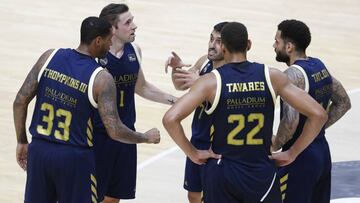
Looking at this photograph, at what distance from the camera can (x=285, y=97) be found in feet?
20.5

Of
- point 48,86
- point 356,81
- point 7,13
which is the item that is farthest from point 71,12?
point 48,86

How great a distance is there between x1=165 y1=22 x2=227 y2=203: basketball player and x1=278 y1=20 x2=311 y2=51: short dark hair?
0.54m

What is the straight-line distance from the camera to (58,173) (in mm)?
6598

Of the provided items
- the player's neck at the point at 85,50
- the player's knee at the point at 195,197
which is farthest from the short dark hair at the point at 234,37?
the player's knee at the point at 195,197

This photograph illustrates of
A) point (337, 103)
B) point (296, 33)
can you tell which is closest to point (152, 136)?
point (296, 33)

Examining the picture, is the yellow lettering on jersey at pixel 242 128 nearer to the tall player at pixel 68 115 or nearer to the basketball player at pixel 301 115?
the basketball player at pixel 301 115

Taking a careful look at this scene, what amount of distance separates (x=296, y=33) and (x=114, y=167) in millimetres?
1984

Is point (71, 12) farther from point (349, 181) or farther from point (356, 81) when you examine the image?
point (349, 181)

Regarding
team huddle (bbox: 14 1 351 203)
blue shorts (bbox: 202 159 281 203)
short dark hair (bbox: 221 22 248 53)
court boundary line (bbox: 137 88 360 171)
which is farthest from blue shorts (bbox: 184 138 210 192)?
court boundary line (bbox: 137 88 360 171)

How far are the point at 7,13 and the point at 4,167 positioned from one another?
595 centimetres

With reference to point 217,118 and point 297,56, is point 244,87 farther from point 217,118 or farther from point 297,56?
point 297,56

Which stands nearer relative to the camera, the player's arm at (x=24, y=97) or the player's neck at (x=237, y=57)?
the player's neck at (x=237, y=57)

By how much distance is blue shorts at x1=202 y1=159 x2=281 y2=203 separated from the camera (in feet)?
20.5

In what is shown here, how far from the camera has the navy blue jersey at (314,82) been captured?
6.71m
